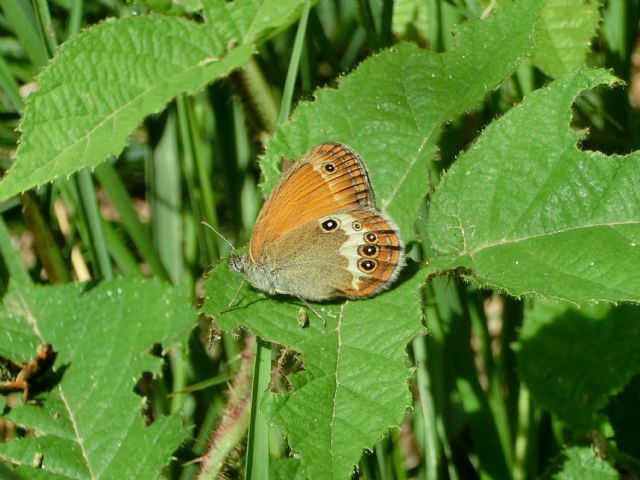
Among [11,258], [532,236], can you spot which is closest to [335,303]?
[532,236]

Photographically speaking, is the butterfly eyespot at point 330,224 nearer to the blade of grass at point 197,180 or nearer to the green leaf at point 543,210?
the green leaf at point 543,210

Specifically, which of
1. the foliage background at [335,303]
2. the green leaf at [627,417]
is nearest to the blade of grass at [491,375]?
the foliage background at [335,303]

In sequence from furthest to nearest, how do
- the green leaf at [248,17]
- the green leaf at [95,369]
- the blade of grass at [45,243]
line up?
1. the blade of grass at [45,243]
2. the green leaf at [248,17]
3. the green leaf at [95,369]

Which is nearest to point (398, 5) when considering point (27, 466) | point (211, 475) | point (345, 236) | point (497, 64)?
point (497, 64)

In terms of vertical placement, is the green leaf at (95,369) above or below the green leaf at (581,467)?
above

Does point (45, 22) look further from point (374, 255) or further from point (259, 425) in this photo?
point (259, 425)
